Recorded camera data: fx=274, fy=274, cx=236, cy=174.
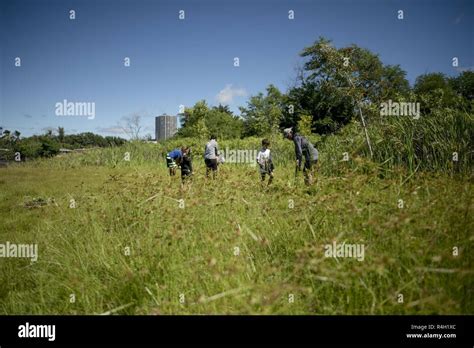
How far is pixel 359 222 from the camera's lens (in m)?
2.23

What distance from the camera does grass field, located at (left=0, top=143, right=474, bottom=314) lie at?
168 cm

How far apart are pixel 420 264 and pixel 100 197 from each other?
12.3ft

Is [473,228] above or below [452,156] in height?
below

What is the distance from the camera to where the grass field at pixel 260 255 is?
1679mm

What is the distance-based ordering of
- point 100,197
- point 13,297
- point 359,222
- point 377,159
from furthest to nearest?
1. point 377,159
2. point 100,197
3. point 13,297
4. point 359,222

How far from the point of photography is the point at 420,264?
171cm

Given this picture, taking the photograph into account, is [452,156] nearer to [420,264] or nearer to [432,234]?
[432,234]

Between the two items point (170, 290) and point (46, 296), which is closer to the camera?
point (170, 290)

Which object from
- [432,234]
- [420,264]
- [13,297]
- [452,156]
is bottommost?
[13,297]

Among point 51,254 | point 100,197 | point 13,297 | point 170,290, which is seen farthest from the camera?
point 100,197

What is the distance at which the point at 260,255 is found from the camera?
238 cm
